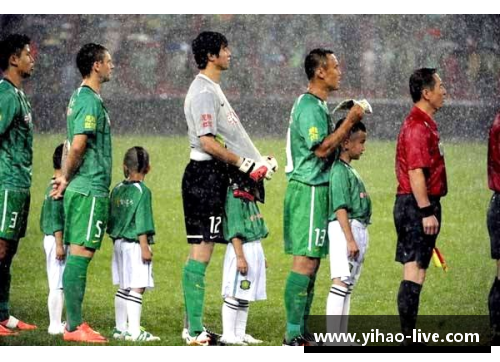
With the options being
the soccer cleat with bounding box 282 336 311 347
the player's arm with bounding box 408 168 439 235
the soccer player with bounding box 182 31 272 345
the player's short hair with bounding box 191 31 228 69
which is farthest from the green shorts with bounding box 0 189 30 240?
the player's arm with bounding box 408 168 439 235

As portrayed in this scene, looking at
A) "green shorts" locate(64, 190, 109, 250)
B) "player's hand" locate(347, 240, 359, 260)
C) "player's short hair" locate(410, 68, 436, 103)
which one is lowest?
"player's hand" locate(347, 240, 359, 260)

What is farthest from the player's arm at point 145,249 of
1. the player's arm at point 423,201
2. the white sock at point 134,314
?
the player's arm at point 423,201

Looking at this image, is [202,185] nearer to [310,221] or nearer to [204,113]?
[204,113]

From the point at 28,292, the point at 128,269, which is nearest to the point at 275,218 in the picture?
the point at 28,292

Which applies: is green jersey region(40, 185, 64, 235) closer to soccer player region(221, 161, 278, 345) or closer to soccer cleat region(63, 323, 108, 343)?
soccer cleat region(63, 323, 108, 343)

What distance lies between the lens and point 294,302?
855 centimetres

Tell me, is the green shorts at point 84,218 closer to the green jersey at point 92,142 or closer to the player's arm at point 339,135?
the green jersey at point 92,142

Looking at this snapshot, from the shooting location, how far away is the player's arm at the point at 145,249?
345 inches

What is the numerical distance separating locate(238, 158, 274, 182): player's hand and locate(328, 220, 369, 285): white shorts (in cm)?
46

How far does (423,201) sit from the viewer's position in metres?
8.27

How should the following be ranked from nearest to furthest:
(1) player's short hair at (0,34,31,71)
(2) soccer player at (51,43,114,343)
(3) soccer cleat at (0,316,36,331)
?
(2) soccer player at (51,43,114,343) < (1) player's short hair at (0,34,31,71) < (3) soccer cleat at (0,316,36,331)

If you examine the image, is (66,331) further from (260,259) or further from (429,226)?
(429,226)

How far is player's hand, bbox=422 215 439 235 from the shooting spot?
8.27 m

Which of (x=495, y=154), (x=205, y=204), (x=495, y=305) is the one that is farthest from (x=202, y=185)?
(x=495, y=305)
